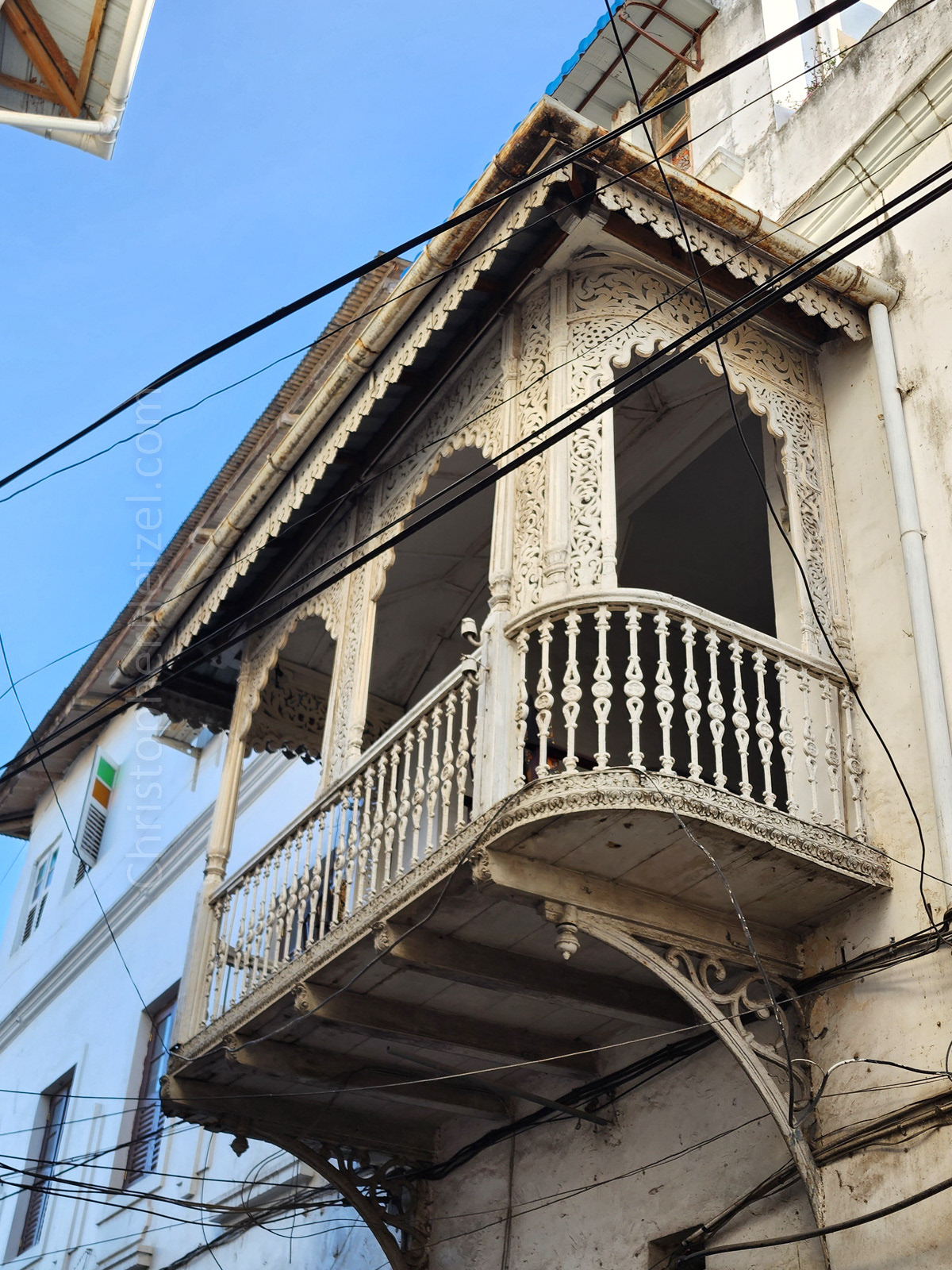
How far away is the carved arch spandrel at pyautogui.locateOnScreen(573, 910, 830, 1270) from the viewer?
5.77 metres

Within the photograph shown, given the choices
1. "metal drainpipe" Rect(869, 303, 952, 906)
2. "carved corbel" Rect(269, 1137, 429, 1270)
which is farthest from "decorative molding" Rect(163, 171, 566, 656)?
"carved corbel" Rect(269, 1137, 429, 1270)

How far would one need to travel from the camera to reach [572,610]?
623 cm

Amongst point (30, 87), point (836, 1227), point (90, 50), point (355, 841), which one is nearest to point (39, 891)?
point (355, 841)

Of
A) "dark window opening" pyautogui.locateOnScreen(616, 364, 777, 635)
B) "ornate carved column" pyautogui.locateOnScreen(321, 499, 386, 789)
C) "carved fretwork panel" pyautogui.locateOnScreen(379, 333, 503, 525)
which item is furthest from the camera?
"dark window opening" pyautogui.locateOnScreen(616, 364, 777, 635)

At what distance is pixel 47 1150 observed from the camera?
577 inches

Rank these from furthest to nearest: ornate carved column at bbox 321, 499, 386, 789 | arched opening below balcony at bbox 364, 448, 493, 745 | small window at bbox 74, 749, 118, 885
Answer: small window at bbox 74, 749, 118, 885
arched opening below balcony at bbox 364, 448, 493, 745
ornate carved column at bbox 321, 499, 386, 789

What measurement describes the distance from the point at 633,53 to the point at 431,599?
17.5 ft

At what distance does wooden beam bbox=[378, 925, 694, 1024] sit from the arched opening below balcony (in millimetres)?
2864

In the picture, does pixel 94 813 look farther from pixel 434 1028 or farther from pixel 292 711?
pixel 434 1028

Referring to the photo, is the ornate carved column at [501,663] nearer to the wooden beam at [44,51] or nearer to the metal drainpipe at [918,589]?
the metal drainpipe at [918,589]

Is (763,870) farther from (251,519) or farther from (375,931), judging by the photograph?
(251,519)

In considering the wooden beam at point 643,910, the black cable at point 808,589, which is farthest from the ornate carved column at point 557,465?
the wooden beam at point 643,910

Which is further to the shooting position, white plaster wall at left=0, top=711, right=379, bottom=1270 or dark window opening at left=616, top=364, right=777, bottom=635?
white plaster wall at left=0, top=711, right=379, bottom=1270

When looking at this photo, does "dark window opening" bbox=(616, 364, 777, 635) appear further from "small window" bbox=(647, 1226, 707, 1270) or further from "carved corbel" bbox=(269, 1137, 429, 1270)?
"small window" bbox=(647, 1226, 707, 1270)
